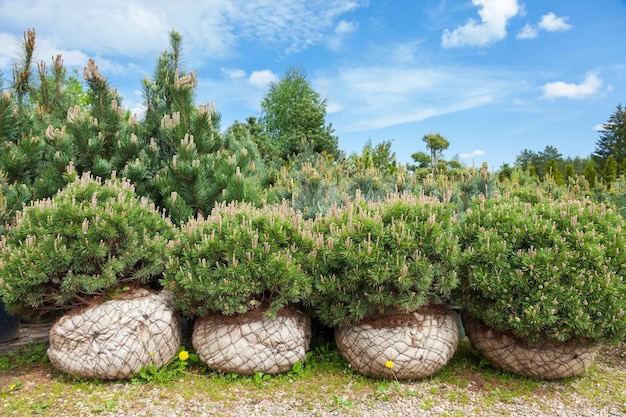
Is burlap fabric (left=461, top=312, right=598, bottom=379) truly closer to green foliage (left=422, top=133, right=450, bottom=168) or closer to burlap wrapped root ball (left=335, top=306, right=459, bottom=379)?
burlap wrapped root ball (left=335, top=306, right=459, bottom=379)

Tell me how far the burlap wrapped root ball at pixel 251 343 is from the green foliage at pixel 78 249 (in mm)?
833

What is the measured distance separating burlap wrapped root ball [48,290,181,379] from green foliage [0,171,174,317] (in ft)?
0.73

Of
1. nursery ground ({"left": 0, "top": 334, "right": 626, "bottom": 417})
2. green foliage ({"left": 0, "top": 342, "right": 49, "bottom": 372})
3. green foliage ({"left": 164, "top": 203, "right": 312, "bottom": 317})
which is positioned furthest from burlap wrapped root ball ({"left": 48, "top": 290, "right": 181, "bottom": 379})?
green foliage ({"left": 0, "top": 342, "right": 49, "bottom": 372})

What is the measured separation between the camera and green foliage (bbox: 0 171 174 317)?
13.7 ft

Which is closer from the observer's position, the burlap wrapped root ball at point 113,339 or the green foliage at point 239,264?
the green foliage at point 239,264

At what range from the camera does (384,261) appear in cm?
400

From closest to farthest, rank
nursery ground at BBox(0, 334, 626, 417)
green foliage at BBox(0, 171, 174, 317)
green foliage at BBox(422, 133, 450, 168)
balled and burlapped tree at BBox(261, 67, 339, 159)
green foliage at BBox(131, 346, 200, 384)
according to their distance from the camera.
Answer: nursery ground at BBox(0, 334, 626, 417) < green foliage at BBox(0, 171, 174, 317) < green foliage at BBox(131, 346, 200, 384) < balled and burlapped tree at BBox(261, 67, 339, 159) < green foliage at BBox(422, 133, 450, 168)

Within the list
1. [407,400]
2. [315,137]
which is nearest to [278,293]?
[407,400]

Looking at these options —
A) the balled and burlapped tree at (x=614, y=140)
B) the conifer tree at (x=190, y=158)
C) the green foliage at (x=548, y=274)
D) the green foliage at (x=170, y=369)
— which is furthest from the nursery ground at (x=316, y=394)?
the balled and burlapped tree at (x=614, y=140)

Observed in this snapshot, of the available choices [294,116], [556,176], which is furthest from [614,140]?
[294,116]

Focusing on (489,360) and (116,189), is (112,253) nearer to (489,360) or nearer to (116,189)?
(116,189)

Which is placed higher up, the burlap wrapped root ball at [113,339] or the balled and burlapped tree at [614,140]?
the balled and burlapped tree at [614,140]

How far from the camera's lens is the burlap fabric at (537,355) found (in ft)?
14.5

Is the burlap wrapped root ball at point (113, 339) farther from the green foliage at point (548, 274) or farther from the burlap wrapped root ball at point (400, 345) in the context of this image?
the green foliage at point (548, 274)
